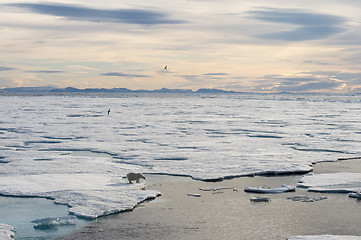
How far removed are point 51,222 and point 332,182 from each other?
7.40 m

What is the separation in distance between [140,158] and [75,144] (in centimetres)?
480

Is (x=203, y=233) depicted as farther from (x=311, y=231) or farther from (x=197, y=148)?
A: (x=197, y=148)

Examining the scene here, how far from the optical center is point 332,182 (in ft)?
36.8

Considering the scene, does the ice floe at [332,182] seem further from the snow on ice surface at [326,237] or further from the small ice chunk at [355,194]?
the snow on ice surface at [326,237]

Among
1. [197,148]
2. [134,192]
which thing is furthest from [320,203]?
[197,148]

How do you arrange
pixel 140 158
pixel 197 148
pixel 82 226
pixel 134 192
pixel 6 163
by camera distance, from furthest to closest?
pixel 197 148 → pixel 140 158 → pixel 6 163 → pixel 134 192 → pixel 82 226

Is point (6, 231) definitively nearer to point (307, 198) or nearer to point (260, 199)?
point (260, 199)

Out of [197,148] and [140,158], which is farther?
[197,148]

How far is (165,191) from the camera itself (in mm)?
10352

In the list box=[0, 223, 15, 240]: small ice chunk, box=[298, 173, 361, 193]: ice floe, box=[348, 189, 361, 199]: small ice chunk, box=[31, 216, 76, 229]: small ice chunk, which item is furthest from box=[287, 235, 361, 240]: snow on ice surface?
box=[0, 223, 15, 240]: small ice chunk

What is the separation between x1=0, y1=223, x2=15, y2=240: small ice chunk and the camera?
716 cm

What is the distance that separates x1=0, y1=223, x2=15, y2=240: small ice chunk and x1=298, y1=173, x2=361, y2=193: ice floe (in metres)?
7.08

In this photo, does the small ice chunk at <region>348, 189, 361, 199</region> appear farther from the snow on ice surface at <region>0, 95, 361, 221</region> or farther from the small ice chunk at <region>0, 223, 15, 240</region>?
the small ice chunk at <region>0, 223, 15, 240</region>

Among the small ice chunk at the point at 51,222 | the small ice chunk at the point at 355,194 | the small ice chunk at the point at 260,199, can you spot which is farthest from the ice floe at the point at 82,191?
the small ice chunk at the point at 355,194
